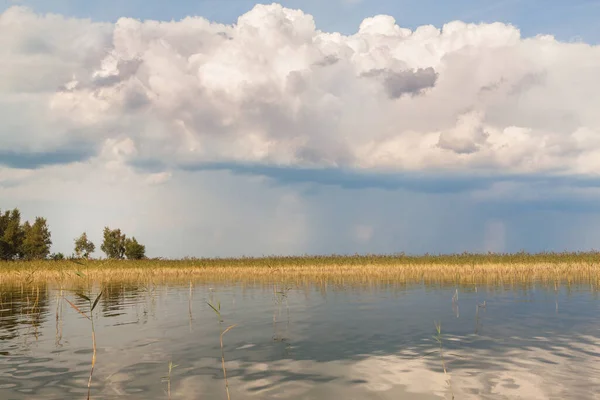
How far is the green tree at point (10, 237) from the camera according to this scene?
90.2 m

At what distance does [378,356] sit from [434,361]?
5.48 feet

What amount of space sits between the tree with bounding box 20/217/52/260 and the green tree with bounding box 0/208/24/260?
1.08 meters

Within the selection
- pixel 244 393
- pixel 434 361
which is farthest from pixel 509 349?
pixel 244 393

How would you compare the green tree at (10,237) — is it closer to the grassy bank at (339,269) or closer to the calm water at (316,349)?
the grassy bank at (339,269)

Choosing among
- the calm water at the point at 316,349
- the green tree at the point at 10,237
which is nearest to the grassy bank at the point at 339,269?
the calm water at the point at 316,349

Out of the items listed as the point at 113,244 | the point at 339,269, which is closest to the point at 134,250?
the point at 113,244

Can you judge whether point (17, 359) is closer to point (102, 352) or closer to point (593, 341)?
point (102, 352)

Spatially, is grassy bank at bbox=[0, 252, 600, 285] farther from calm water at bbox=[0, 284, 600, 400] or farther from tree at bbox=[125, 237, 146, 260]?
tree at bbox=[125, 237, 146, 260]

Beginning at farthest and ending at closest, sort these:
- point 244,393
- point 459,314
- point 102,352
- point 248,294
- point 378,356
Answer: point 248,294
point 459,314
point 102,352
point 378,356
point 244,393

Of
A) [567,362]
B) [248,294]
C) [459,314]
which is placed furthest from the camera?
[248,294]

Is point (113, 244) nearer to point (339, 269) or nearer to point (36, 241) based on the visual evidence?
point (36, 241)

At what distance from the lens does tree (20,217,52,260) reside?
92.0 metres

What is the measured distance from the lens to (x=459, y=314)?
23953 mm

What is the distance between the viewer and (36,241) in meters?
92.4
